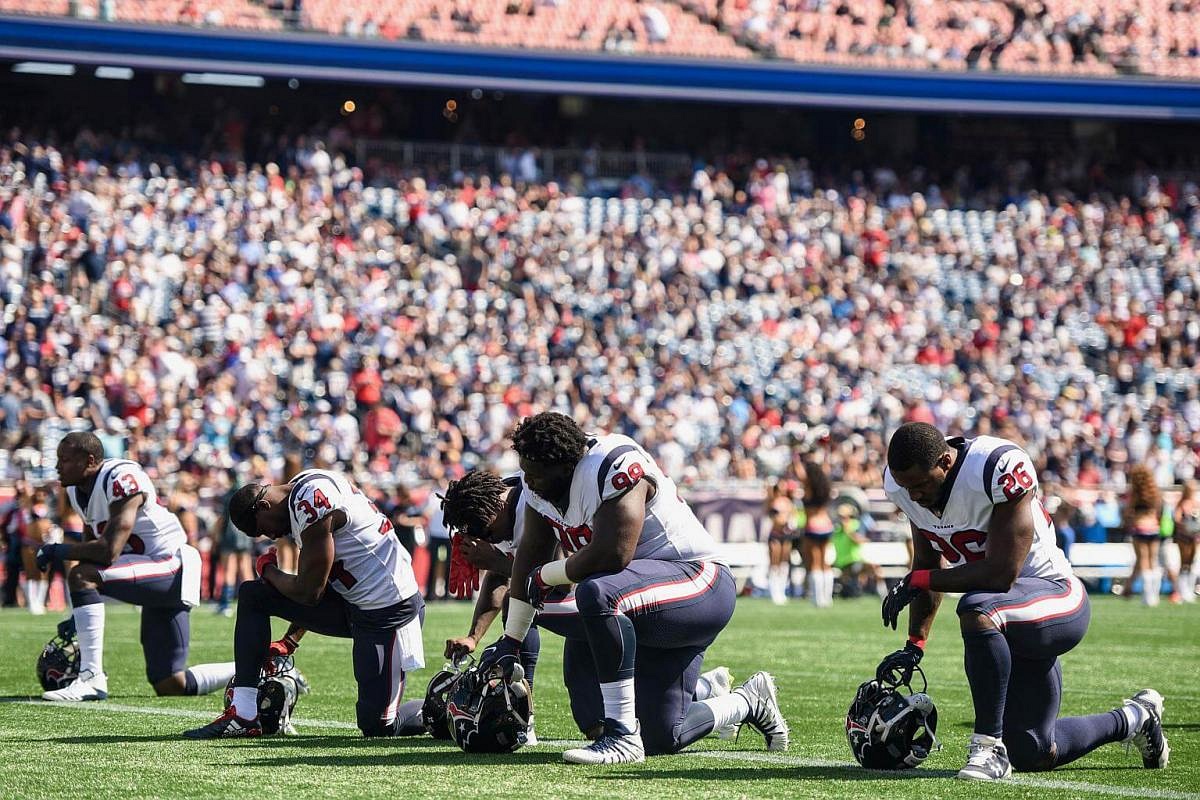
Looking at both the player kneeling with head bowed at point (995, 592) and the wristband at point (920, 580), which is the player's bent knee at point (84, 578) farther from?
the wristband at point (920, 580)

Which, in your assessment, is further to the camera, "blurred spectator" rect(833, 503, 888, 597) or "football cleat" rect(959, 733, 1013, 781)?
"blurred spectator" rect(833, 503, 888, 597)

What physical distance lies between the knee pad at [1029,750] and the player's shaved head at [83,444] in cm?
A: 508

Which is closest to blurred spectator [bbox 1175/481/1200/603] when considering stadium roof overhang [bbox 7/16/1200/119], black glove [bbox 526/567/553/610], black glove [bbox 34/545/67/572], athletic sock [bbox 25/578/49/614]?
stadium roof overhang [bbox 7/16/1200/119]

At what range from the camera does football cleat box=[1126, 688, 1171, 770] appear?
21.8 feet

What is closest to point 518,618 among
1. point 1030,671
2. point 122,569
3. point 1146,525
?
point 1030,671

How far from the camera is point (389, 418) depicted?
21516mm

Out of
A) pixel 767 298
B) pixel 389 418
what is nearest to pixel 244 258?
pixel 389 418

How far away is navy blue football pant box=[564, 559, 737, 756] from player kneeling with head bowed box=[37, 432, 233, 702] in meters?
3.33

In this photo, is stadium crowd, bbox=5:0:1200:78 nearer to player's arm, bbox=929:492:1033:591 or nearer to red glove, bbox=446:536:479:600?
red glove, bbox=446:536:479:600

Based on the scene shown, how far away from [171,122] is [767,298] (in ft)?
33.4

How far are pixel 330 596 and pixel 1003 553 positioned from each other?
3168 millimetres

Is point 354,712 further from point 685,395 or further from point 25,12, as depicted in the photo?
point 25,12

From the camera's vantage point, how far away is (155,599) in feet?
30.1

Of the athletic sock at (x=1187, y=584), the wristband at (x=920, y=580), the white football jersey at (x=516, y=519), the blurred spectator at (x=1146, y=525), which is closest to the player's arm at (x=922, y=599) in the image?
the wristband at (x=920, y=580)
